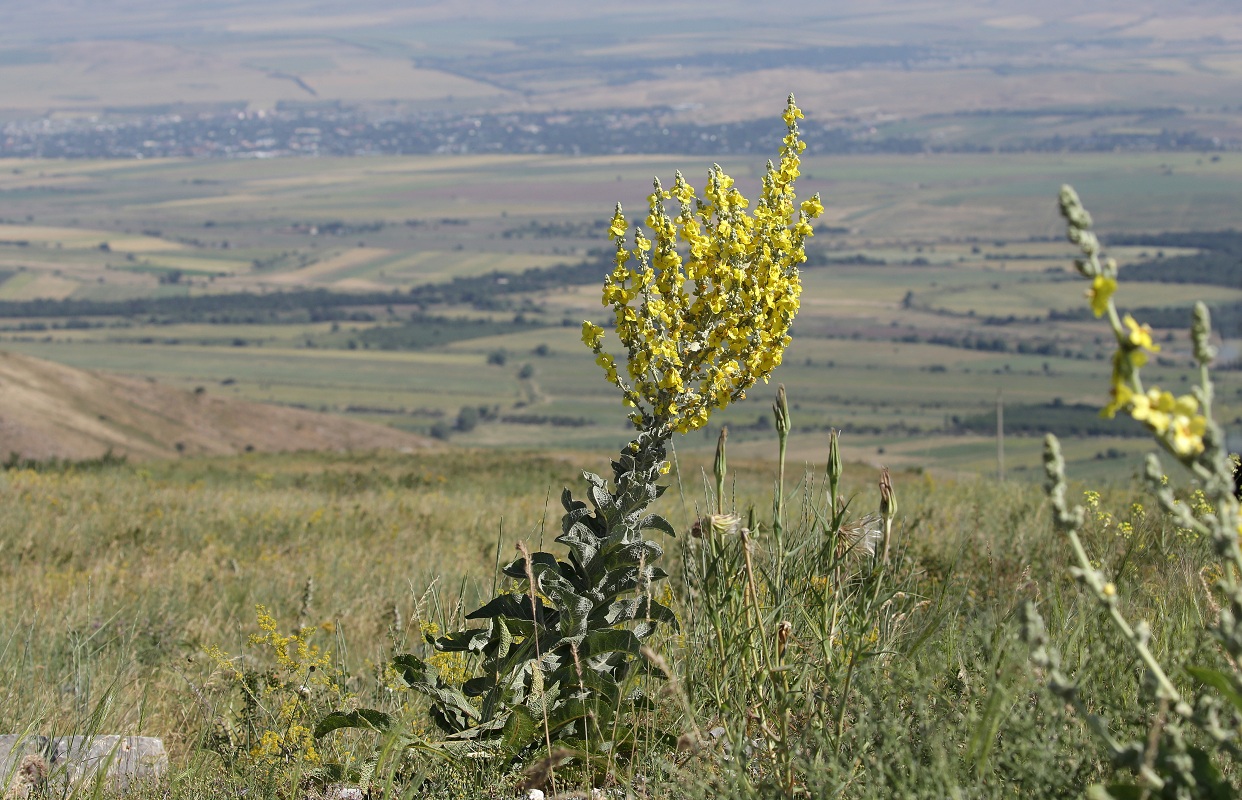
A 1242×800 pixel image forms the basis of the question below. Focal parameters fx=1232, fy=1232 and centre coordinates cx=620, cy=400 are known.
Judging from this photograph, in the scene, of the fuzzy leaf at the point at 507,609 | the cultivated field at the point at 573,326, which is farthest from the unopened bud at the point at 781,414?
the cultivated field at the point at 573,326

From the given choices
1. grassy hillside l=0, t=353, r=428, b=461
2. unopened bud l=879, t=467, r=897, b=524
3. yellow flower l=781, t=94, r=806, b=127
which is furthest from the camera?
grassy hillside l=0, t=353, r=428, b=461

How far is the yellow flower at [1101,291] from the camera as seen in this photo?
2098mm

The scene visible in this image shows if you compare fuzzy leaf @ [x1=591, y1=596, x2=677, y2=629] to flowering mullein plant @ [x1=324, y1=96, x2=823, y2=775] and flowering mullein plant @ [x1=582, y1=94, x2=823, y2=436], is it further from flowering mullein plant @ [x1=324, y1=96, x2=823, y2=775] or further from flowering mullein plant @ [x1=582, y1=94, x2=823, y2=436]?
flowering mullein plant @ [x1=582, y1=94, x2=823, y2=436]

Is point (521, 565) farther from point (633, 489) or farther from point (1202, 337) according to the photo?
point (1202, 337)

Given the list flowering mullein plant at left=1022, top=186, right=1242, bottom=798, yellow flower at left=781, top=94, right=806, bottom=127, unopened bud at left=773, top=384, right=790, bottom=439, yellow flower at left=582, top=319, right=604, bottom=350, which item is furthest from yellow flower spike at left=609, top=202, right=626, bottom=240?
flowering mullein plant at left=1022, top=186, right=1242, bottom=798

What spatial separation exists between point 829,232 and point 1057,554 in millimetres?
183354

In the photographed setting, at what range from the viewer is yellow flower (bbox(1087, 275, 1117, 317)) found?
210 cm

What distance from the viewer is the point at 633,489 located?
4.07 meters

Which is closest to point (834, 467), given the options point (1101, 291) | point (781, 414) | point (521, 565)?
point (781, 414)

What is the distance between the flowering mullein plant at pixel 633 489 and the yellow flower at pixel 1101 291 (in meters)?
1.99

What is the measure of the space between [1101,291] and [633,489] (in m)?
2.16

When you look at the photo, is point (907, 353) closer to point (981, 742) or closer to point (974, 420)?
point (974, 420)

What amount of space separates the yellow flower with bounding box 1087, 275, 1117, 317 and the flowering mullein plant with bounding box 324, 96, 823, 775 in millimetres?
1987

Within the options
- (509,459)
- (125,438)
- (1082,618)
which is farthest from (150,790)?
(125,438)
